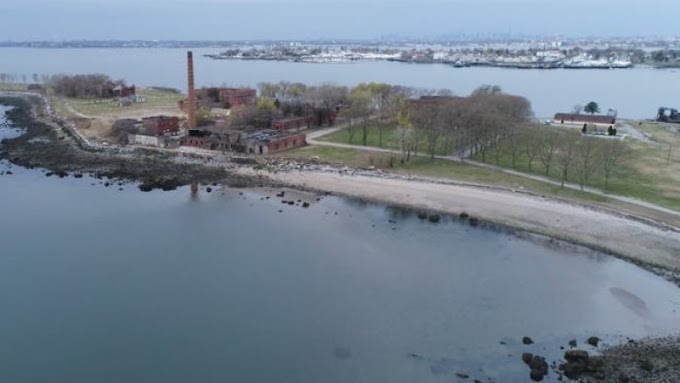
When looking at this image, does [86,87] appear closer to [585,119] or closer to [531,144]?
[531,144]

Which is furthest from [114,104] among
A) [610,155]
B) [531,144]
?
[610,155]

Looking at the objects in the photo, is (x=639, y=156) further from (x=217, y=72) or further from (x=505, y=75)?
(x=217, y=72)

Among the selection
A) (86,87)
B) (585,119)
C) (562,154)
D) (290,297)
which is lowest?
(290,297)

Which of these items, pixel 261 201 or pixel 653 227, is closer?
pixel 653 227

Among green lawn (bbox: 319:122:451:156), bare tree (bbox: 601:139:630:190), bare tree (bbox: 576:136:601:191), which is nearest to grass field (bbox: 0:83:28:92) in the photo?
green lawn (bbox: 319:122:451:156)

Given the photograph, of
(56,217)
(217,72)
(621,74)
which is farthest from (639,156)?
(217,72)

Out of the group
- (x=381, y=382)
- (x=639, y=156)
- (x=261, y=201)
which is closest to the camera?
(x=381, y=382)

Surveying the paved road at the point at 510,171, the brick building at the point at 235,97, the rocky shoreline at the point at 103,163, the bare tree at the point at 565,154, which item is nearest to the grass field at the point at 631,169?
the bare tree at the point at 565,154
